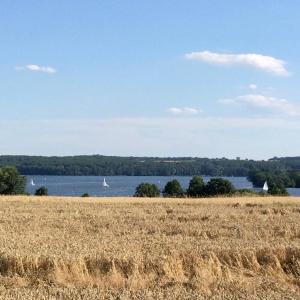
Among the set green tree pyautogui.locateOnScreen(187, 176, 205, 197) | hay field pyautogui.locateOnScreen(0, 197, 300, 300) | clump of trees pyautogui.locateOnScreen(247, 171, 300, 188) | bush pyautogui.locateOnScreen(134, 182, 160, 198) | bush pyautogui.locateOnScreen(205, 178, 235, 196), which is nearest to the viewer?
hay field pyautogui.locateOnScreen(0, 197, 300, 300)

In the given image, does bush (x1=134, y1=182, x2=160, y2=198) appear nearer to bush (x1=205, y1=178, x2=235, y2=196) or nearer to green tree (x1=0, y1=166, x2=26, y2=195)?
bush (x1=205, y1=178, x2=235, y2=196)

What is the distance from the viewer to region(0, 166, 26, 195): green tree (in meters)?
97.3

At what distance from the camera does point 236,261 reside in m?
13.5

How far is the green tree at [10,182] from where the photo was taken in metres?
97.3

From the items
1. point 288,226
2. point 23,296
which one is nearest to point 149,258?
point 23,296

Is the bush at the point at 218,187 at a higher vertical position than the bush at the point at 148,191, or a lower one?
higher

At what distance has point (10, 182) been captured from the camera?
3905 inches

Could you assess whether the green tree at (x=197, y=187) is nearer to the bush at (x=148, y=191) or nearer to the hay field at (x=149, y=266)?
the bush at (x=148, y=191)


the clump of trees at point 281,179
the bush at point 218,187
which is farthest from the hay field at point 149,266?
the clump of trees at point 281,179

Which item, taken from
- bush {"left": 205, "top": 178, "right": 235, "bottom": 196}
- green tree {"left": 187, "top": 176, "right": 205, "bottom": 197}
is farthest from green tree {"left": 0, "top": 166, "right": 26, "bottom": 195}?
bush {"left": 205, "top": 178, "right": 235, "bottom": 196}

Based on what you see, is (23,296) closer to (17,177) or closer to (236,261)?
(236,261)

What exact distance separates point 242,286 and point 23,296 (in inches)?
146

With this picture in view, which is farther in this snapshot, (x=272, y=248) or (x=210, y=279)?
(x=272, y=248)

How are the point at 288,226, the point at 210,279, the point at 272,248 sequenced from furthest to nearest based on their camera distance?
the point at 288,226
the point at 272,248
the point at 210,279
